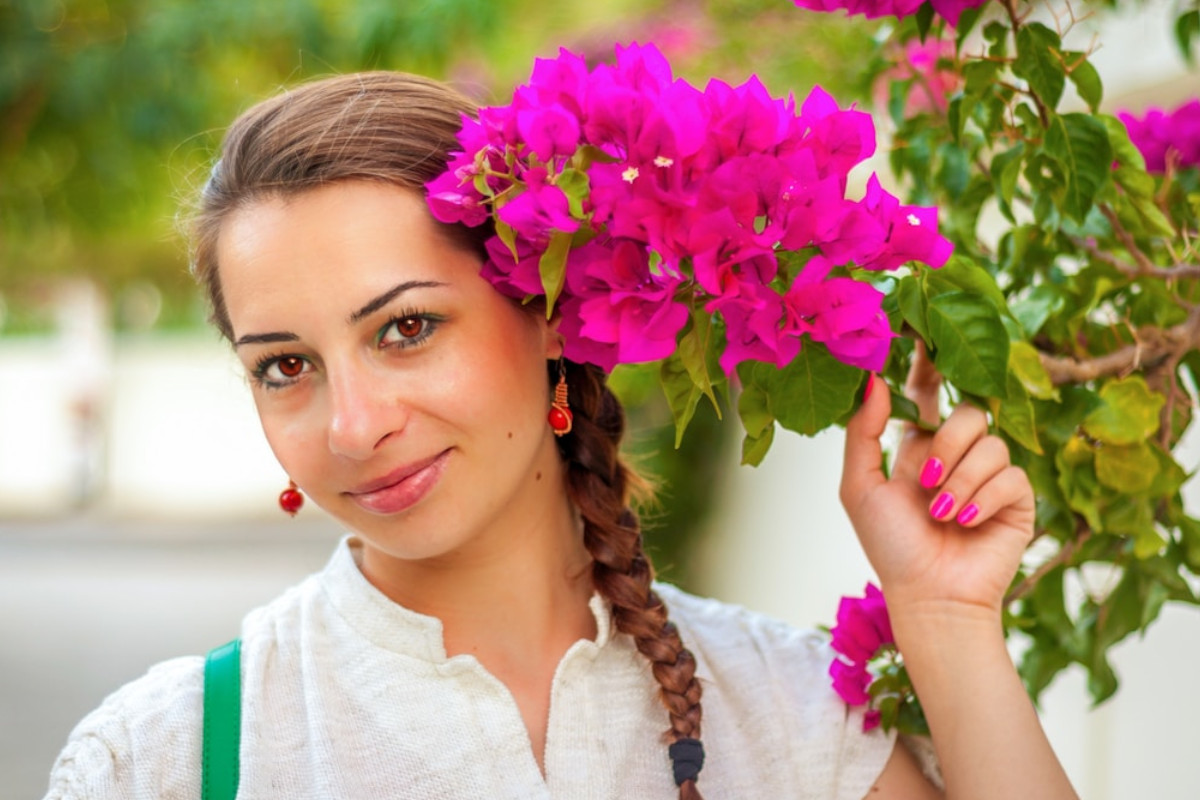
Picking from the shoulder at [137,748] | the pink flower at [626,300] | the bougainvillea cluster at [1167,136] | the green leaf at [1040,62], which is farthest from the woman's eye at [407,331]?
the bougainvillea cluster at [1167,136]

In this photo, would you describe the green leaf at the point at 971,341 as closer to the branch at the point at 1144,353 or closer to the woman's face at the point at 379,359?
the branch at the point at 1144,353

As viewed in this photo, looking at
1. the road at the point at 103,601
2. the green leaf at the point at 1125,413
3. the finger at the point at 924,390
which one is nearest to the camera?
the green leaf at the point at 1125,413

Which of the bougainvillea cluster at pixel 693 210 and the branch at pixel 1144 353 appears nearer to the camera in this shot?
the bougainvillea cluster at pixel 693 210

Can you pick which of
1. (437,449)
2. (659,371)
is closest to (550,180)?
(659,371)

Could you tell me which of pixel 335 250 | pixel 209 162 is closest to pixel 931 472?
pixel 335 250

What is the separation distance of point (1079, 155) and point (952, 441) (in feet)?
1.10

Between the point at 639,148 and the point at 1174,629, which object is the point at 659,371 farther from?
the point at 1174,629

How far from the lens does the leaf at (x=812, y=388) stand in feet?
4.26

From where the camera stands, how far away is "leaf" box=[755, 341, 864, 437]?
1.30 meters

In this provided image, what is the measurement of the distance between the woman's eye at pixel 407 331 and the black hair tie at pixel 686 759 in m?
0.56

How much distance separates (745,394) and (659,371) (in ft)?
0.37

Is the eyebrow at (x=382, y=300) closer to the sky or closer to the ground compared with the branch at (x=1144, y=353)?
closer to the sky

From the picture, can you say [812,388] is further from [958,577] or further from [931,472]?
[958,577]

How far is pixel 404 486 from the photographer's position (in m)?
1.38
